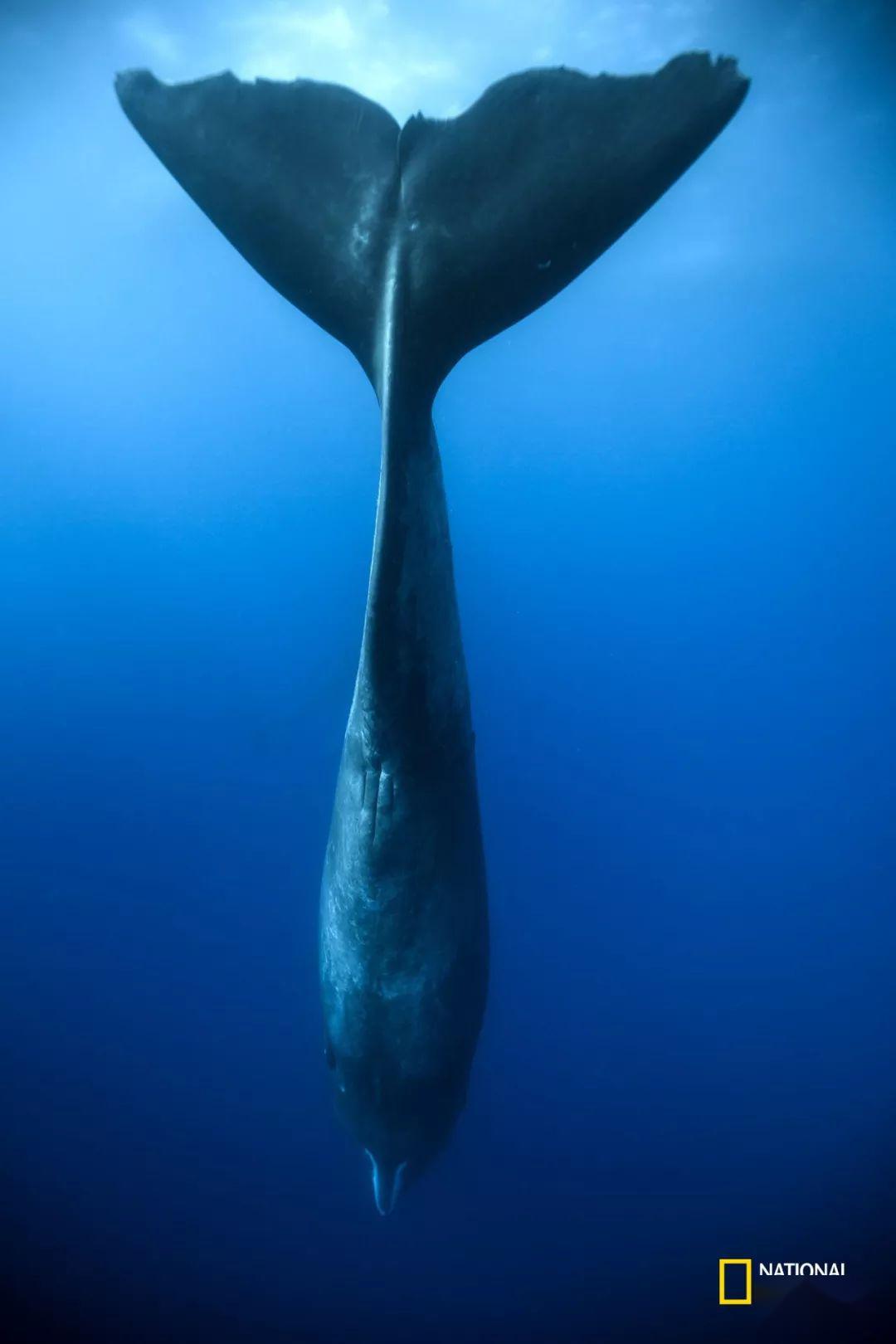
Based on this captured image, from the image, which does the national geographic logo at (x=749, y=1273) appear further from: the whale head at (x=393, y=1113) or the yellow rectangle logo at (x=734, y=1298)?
the whale head at (x=393, y=1113)

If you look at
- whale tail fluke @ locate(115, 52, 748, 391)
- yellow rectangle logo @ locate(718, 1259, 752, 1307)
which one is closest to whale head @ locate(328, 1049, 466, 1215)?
whale tail fluke @ locate(115, 52, 748, 391)

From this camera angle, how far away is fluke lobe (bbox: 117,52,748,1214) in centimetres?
307

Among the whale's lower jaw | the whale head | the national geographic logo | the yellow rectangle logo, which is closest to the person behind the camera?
the whale head

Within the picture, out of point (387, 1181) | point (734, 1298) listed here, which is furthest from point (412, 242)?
point (734, 1298)

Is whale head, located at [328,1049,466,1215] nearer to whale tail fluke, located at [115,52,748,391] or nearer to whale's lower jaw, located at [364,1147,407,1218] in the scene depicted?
whale's lower jaw, located at [364,1147,407,1218]

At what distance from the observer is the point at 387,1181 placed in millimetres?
5996

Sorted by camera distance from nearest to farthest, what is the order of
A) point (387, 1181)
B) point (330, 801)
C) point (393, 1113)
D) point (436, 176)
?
point (436, 176) → point (393, 1113) → point (387, 1181) → point (330, 801)

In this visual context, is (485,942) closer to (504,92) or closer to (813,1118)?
(504,92)

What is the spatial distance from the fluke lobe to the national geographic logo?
36.6ft

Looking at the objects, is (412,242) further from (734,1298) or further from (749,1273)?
(734,1298)

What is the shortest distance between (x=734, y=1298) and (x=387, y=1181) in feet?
32.2

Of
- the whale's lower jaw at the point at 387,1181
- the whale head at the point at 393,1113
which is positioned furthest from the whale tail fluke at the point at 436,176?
the whale's lower jaw at the point at 387,1181

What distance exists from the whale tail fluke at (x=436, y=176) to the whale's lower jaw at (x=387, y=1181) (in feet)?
20.1

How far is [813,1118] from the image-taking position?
16.5 m
